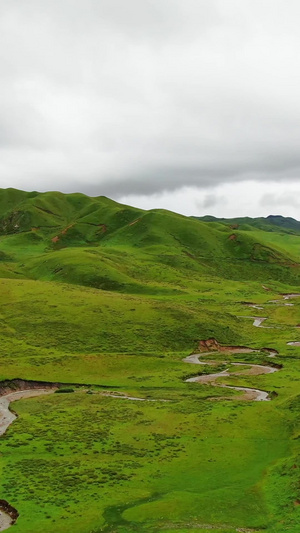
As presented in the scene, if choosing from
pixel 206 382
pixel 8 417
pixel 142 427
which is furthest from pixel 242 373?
pixel 8 417

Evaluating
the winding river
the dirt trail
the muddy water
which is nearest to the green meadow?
the dirt trail

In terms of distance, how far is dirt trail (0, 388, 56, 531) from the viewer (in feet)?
138

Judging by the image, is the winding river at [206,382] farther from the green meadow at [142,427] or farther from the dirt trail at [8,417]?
the green meadow at [142,427]

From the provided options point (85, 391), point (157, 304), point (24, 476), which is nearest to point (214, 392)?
point (85, 391)

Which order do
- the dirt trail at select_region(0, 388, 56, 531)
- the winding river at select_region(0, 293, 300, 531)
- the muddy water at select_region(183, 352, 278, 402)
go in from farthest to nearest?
the muddy water at select_region(183, 352, 278, 402), the winding river at select_region(0, 293, 300, 531), the dirt trail at select_region(0, 388, 56, 531)

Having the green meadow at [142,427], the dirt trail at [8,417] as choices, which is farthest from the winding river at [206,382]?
the green meadow at [142,427]

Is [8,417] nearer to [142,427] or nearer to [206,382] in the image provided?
[142,427]

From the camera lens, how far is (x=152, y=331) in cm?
12694

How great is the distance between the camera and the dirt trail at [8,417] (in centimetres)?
4215

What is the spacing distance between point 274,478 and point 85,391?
42.9 metres

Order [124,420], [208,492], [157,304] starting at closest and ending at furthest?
1. [208,492]
2. [124,420]
3. [157,304]

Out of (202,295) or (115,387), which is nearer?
(115,387)

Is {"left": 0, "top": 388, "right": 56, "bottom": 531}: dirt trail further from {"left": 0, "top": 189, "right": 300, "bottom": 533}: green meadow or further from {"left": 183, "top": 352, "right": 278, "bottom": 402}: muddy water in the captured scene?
{"left": 183, "top": 352, "right": 278, "bottom": 402}: muddy water

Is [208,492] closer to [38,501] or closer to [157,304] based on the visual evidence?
[38,501]
